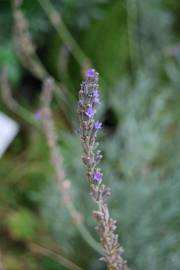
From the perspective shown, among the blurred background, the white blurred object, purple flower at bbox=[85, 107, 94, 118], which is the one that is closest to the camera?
purple flower at bbox=[85, 107, 94, 118]

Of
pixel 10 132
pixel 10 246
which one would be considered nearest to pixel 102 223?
pixel 10 132

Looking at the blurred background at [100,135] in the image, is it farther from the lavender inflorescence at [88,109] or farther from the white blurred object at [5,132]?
the lavender inflorescence at [88,109]

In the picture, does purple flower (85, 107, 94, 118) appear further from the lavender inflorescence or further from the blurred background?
the blurred background

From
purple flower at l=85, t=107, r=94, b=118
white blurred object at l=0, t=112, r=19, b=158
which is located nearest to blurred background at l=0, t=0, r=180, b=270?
white blurred object at l=0, t=112, r=19, b=158

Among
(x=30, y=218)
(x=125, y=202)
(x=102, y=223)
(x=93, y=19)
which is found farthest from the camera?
(x=93, y=19)

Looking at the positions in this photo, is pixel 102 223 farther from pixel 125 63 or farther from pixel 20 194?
pixel 125 63

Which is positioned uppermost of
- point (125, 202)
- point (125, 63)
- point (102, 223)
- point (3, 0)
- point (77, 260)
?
point (125, 63)

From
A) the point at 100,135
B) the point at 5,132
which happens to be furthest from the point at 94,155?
the point at 5,132
